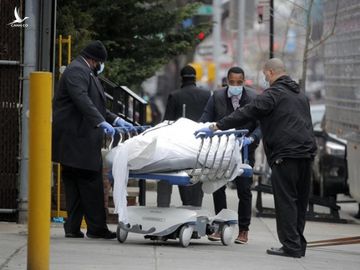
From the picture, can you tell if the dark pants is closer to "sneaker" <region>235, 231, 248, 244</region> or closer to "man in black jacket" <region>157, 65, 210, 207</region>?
"sneaker" <region>235, 231, 248, 244</region>

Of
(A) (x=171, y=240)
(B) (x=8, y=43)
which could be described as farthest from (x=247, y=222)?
(B) (x=8, y=43)

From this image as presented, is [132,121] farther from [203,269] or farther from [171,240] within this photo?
[203,269]

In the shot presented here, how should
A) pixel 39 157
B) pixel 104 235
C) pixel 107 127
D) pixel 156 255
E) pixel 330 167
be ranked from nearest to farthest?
pixel 39 157 < pixel 156 255 < pixel 107 127 < pixel 104 235 < pixel 330 167

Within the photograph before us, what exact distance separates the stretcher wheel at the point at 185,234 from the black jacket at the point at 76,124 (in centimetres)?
101

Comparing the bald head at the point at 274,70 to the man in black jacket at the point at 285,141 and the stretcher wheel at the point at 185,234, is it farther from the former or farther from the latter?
the stretcher wheel at the point at 185,234

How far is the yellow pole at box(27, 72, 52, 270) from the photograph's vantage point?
6.53 meters

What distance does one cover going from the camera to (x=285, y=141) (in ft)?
29.8

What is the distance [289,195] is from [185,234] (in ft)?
3.33

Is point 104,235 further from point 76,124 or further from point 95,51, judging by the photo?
point 95,51

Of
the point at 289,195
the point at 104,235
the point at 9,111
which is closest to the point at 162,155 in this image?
the point at 289,195

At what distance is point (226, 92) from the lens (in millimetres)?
10609

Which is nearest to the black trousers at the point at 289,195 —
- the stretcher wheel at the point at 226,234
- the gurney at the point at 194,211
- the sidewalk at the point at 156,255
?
the sidewalk at the point at 156,255

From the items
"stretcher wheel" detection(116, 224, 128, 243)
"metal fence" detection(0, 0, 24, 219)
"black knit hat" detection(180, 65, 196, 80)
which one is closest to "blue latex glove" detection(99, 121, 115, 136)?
"stretcher wheel" detection(116, 224, 128, 243)

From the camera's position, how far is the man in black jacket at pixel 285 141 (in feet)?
29.9
